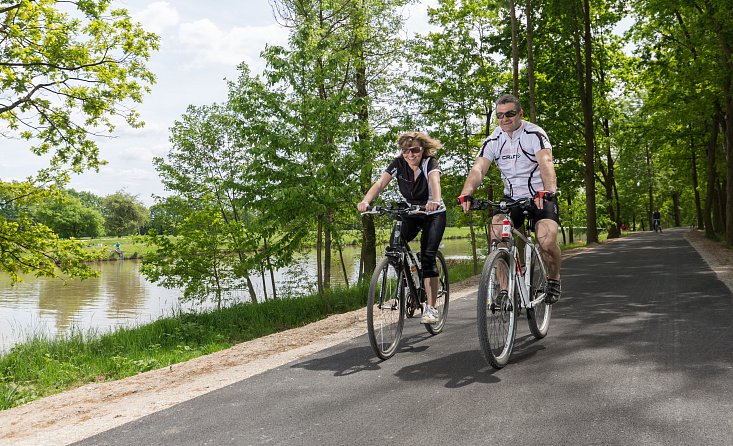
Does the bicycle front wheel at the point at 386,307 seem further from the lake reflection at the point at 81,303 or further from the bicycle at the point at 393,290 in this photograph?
the lake reflection at the point at 81,303

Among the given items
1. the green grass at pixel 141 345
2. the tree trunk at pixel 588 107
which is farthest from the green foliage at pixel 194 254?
the tree trunk at pixel 588 107

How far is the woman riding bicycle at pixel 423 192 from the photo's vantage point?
18.1ft

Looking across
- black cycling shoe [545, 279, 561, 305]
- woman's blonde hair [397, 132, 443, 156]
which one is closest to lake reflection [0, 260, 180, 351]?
woman's blonde hair [397, 132, 443, 156]

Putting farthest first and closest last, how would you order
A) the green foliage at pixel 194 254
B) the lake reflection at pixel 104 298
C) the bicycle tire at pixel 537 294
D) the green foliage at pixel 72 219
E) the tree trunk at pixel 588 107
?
1. the tree trunk at pixel 588 107
2. the lake reflection at pixel 104 298
3. the green foliage at pixel 194 254
4. the green foliage at pixel 72 219
5. the bicycle tire at pixel 537 294

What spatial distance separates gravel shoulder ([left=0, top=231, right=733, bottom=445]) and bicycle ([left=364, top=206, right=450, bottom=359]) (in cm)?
102

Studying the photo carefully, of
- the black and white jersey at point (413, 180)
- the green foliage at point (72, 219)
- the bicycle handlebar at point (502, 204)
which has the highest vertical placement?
the green foliage at point (72, 219)

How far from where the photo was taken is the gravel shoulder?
3861 millimetres

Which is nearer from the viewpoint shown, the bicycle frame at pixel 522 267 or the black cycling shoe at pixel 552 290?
the bicycle frame at pixel 522 267

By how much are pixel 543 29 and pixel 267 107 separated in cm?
1504

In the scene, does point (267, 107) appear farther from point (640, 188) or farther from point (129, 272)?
point (640, 188)

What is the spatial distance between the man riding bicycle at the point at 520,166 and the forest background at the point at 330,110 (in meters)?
5.52

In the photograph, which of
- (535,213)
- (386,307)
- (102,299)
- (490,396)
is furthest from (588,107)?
(102,299)

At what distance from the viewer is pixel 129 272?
45312 millimetres

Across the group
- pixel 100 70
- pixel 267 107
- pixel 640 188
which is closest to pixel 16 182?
pixel 100 70
